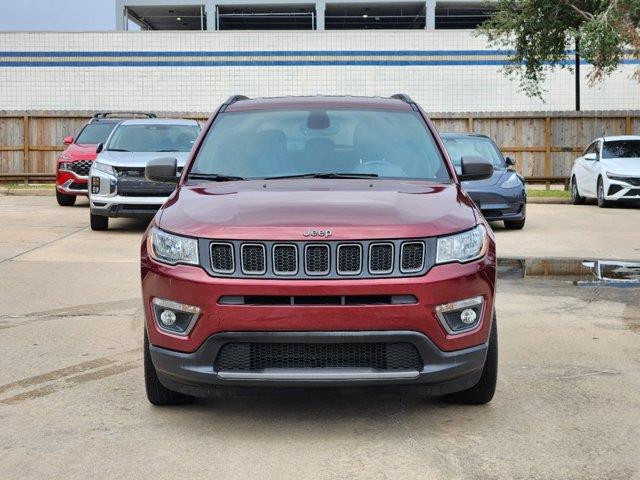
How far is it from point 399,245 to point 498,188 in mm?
10667

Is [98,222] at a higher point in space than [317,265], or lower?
lower

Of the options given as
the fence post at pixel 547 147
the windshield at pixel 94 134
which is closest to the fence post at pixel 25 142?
the windshield at pixel 94 134

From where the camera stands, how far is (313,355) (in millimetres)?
4539

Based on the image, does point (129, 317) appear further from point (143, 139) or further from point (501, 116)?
point (501, 116)

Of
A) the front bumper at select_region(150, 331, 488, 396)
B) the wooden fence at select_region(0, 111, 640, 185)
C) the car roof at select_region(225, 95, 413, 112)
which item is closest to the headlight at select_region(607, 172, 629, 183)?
the wooden fence at select_region(0, 111, 640, 185)

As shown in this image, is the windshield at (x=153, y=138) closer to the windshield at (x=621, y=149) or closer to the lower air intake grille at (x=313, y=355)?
the windshield at (x=621, y=149)

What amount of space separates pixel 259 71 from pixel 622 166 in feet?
54.2

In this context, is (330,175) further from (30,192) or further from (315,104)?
(30,192)

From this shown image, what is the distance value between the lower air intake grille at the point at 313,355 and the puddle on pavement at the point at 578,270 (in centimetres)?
544

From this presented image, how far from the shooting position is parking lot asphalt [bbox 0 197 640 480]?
13.9 feet

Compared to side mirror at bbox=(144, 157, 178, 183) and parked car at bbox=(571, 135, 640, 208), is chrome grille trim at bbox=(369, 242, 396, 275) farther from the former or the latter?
parked car at bbox=(571, 135, 640, 208)

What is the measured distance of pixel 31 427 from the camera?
482cm

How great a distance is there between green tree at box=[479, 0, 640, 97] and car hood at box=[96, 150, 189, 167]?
979 centimetres

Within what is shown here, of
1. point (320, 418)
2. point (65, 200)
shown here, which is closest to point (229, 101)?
point (320, 418)
